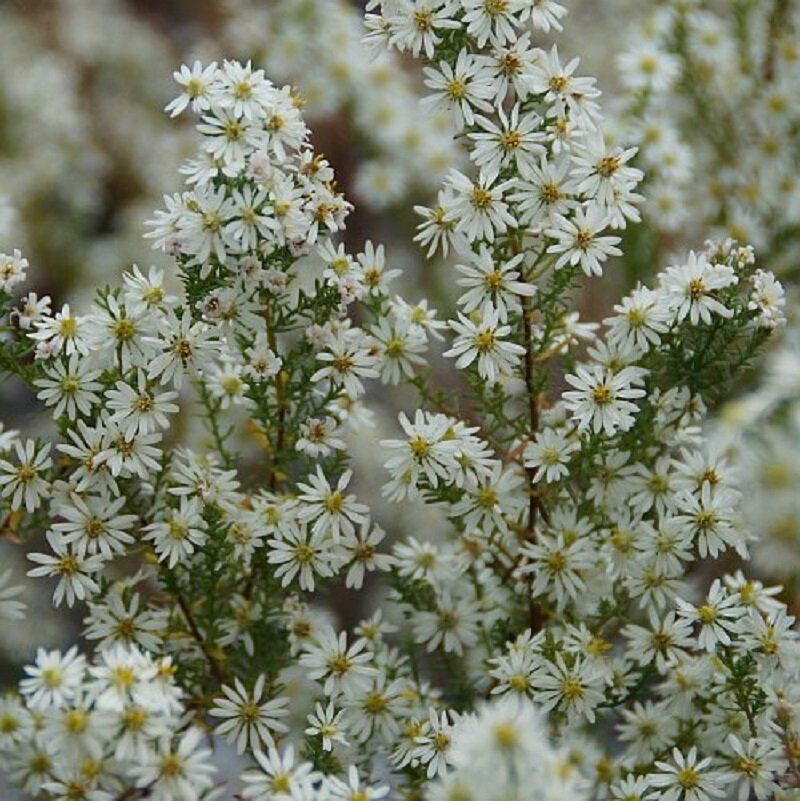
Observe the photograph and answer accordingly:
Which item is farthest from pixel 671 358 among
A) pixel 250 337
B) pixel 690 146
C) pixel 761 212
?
pixel 690 146

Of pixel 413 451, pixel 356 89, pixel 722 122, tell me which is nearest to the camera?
pixel 413 451

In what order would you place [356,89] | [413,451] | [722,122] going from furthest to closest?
[356,89], [722,122], [413,451]

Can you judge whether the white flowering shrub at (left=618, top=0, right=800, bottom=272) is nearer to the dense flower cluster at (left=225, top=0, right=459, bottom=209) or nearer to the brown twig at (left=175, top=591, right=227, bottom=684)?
the dense flower cluster at (left=225, top=0, right=459, bottom=209)

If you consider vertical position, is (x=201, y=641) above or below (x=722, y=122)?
below

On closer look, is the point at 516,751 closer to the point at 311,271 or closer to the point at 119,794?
the point at 119,794

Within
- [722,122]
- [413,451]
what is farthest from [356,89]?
[413,451]

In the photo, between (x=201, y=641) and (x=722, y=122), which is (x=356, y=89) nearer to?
(x=722, y=122)

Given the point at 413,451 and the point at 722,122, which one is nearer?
the point at 413,451

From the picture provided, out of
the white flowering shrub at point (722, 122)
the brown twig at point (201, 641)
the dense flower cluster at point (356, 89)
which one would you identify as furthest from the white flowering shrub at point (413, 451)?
the dense flower cluster at point (356, 89)

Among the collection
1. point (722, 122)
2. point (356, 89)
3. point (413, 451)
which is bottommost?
point (413, 451)
